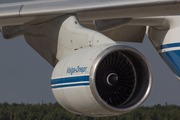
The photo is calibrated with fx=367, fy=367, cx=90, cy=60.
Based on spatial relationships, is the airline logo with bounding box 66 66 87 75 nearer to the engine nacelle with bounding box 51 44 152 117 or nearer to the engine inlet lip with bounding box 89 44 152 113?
the engine nacelle with bounding box 51 44 152 117

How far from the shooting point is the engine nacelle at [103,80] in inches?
272

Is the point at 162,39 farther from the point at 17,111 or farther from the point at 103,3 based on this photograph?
the point at 17,111

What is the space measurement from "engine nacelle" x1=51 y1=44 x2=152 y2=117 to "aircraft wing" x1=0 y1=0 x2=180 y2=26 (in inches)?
40.6

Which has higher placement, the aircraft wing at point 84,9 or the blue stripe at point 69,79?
the aircraft wing at point 84,9

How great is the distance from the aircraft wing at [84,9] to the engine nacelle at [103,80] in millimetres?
1032

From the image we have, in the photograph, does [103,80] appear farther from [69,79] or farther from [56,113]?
[56,113]

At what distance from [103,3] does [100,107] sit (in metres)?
2.35

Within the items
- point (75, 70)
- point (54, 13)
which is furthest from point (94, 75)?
point (54, 13)

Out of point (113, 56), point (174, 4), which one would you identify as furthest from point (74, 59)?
point (174, 4)

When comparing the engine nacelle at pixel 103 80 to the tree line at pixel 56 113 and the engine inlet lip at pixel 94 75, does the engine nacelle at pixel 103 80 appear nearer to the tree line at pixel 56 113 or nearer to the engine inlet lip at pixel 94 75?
the engine inlet lip at pixel 94 75

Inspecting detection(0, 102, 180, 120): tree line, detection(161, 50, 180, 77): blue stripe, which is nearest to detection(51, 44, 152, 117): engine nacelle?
detection(161, 50, 180, 77): blue stripe

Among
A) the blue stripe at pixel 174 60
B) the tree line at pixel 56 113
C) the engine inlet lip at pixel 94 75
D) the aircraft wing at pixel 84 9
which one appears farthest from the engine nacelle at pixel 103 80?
the tree line at pixel 56 113

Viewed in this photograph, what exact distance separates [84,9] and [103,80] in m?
1.70

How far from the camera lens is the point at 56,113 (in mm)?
50938
